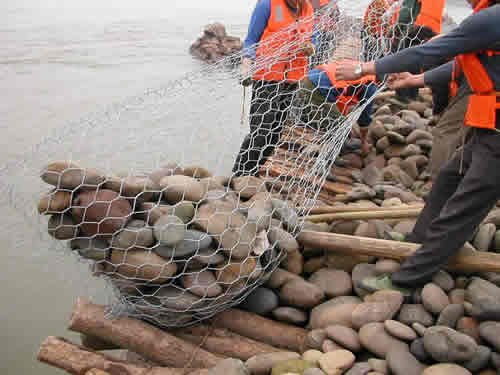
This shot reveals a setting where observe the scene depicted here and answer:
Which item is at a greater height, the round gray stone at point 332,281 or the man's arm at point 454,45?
the man's arm at point 454,45

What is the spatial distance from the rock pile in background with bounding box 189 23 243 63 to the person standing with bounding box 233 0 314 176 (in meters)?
9.96

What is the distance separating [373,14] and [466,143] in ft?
5.59

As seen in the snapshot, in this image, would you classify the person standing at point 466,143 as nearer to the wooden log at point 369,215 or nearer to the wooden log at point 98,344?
the wooden log at point 369,215

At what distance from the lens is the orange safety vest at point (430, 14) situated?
3.40 metres

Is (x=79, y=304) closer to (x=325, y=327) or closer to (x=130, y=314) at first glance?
(x=130, y=314)

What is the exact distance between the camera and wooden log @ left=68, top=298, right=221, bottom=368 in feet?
Result: 6.54

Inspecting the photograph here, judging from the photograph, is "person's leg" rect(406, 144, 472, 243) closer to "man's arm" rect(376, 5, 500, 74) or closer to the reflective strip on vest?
"man's arm" rect(376, 5, 500, 74)

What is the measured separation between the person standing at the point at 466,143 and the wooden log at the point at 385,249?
0.09m

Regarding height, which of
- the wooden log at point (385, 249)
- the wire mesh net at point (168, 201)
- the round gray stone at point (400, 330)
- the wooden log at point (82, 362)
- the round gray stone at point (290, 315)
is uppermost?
the wire mesh net at point (168, 201)

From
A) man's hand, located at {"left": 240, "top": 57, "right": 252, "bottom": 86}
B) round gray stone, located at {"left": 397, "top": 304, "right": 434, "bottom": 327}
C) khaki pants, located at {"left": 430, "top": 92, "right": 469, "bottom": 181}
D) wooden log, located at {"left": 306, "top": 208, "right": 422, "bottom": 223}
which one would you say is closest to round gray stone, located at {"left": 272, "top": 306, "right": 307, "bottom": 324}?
round gray stone, located at {"left": 397, "top": 304, "right": 434, "bottom": 327}

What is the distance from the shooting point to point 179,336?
7.03 feet

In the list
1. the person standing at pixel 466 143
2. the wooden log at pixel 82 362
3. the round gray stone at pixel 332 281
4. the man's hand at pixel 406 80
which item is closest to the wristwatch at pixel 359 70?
the person standing at pixel 466 143

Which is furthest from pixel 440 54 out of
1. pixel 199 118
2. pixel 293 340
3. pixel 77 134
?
pixel 77 134

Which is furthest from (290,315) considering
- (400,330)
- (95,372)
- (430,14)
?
(430,14)
